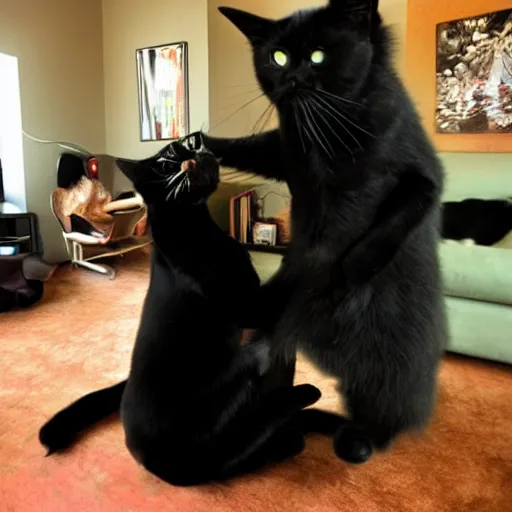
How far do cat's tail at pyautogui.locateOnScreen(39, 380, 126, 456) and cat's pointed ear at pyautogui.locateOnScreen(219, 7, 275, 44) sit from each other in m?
0.97

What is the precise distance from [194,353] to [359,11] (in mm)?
642

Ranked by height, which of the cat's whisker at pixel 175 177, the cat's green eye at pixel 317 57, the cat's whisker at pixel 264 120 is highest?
the cat's green eye at pixel 317 57

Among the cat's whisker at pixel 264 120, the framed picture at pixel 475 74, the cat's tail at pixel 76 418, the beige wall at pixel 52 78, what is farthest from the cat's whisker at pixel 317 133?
the beige wall at pixel 52 78

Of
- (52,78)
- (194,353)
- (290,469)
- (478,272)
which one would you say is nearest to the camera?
(194,353)

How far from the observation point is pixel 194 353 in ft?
3.09

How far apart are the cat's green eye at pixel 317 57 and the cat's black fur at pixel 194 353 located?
0.23 meters

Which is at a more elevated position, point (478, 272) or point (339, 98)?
point (339, 98)

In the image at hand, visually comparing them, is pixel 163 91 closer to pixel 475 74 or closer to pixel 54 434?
pixel 475 74

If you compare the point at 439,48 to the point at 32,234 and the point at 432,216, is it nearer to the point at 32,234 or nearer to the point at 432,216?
the point at 432,216

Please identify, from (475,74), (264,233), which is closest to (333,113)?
(264,233)

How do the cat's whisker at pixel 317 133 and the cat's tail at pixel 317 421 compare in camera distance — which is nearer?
the cat's whisker at pixel 317 133

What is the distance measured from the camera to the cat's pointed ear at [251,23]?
2.35 feet

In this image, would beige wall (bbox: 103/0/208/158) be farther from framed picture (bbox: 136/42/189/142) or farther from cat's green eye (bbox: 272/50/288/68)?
cat's green eye (bbox: 272/50/288/68)

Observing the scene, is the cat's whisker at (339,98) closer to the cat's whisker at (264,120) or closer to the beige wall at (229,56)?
the cat's whisker at (264,120)
